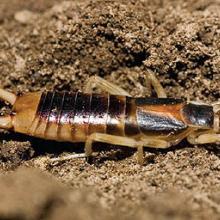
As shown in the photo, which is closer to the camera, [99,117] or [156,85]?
[99,117]

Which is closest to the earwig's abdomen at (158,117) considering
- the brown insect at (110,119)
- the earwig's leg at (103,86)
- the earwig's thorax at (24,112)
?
the brown insect at (110,119)

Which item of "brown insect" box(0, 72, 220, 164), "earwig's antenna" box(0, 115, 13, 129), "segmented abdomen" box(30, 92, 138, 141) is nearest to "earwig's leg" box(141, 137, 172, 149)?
"brown insect" box(0, 72, 220, 164)

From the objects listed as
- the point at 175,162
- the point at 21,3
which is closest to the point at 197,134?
the point at 175,162

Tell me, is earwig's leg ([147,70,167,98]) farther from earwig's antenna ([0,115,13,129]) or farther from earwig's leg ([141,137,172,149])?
earwig's antenna ([0,115,13,129])

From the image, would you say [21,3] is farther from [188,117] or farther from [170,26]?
[188,117]

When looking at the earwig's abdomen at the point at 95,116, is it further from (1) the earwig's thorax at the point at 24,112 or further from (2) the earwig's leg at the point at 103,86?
(2) the earwig's leg at the point at 103,86

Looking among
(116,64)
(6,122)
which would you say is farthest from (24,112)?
(116,64)

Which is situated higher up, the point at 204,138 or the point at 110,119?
the point at 110,119

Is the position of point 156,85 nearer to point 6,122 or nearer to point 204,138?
point 204,138
